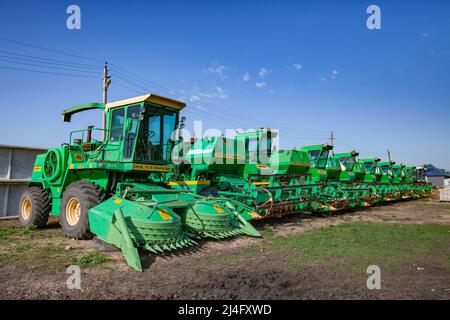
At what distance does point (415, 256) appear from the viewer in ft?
18.5

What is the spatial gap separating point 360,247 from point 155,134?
5.00 metres

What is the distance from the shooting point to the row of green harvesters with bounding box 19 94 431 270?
5.28 metres

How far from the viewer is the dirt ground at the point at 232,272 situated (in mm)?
3643

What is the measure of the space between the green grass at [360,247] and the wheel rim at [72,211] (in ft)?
12.0

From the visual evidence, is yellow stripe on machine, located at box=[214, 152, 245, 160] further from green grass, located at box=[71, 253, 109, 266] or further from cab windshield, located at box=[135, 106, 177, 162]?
green grass, located at box=[71, 253, 109, 266]

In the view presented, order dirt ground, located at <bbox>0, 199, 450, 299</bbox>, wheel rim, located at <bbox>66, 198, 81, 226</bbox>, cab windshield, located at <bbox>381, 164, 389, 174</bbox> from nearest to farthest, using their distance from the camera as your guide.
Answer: dirt ground, located at <bbox>0, 199, 450, 299</bbox>, wheel rim, located at <bbox>66, 198, 81, 226</bbox>, cab windshield, located at <bbox>381, 164, 389, 174</bbox>

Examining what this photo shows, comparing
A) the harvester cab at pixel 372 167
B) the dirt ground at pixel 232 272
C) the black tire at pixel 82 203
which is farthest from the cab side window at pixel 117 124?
the harvester cab at pixel 372 167

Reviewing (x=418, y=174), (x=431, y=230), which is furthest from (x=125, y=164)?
(x=418, y=174)

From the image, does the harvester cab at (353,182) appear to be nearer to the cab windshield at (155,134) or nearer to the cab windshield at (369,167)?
the cab windshield at (369,167)

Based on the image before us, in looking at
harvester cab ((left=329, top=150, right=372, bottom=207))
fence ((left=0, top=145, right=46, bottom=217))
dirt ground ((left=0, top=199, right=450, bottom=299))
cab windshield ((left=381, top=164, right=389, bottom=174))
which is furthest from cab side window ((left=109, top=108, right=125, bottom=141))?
cab windshield ((left=381, top=164, right=389, bottom=174))

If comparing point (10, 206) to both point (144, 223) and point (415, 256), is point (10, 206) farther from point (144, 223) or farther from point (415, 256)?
point (415, 256)

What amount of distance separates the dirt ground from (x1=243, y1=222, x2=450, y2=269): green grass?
0.02 m

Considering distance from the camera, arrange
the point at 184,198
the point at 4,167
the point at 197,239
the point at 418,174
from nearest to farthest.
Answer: the point at 197,239
the point at 184,198
the point at 4,167
the point at 418,174

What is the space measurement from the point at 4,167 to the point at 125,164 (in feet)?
20.9
